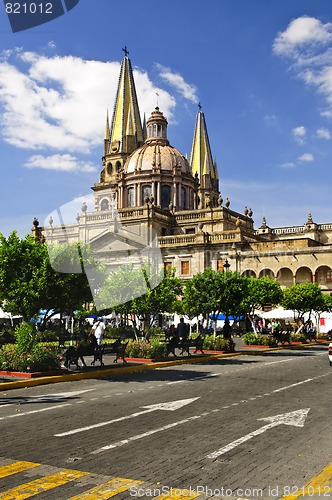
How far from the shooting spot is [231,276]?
27141 mm

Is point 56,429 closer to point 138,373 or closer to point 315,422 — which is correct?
point 315,422

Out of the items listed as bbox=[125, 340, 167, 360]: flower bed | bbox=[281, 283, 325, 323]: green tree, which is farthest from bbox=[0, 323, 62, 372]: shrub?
bbox=[281, 283, 325, 323]: green tree

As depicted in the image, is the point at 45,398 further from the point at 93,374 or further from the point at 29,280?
the point at 29,280

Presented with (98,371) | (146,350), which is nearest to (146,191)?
(146,350)

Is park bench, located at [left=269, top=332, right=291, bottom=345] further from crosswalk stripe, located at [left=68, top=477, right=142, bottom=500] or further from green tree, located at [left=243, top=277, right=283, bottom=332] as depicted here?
crosswalk stripe, located at [left=68, top=477, right=142, bottom=500]

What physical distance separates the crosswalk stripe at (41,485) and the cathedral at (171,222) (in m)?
41.5

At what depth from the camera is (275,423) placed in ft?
29.3

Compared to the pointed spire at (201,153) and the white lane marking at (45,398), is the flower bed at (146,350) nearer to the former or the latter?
the white lane marking at (45,398)

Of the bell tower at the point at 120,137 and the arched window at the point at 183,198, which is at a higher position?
the bell tower at the point at 120,137

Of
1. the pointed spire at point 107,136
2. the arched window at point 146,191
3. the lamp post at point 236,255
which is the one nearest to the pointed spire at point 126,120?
the pointed spire at point 107,136

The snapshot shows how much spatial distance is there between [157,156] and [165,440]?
2478 inches

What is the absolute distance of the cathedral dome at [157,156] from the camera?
6856cm

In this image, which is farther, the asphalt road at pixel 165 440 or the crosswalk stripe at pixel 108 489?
the asphalt road at pixel 165 440

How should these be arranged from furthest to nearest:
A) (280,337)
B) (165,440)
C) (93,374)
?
(280,337), (93,374), (165,440)
